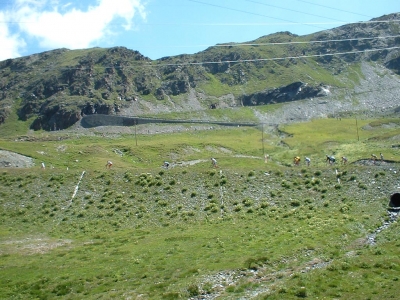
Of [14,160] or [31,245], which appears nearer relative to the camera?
[31,245]

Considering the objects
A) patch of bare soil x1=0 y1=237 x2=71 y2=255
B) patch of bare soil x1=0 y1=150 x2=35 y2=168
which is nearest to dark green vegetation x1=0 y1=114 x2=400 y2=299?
patch of bare soil x1=0 y1=237 x2=71 y2=255

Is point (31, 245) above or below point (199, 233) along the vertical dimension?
below

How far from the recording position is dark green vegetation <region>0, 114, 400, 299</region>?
87.9ft

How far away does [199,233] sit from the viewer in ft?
133

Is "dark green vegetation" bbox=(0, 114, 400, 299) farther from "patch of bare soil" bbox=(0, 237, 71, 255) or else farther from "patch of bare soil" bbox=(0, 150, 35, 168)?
"patch of bare soil" bbox=(0, 150, 35, 168)

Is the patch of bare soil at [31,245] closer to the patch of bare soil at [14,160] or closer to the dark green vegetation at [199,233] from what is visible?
the dark green vegetation at [199,233]

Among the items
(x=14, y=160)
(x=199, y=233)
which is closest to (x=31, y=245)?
(x=199, y=233)

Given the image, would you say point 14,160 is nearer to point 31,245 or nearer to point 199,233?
point 31,245

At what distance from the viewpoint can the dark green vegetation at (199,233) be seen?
1054 inches

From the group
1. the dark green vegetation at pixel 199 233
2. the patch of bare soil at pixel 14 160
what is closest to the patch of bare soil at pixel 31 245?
the dark green vegetation at pixel 199 233

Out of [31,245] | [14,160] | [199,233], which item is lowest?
[31,245]

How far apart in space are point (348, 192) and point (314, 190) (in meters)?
3.82

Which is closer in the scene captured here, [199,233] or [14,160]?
[199,233]

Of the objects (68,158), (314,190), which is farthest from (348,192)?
(68,158)
